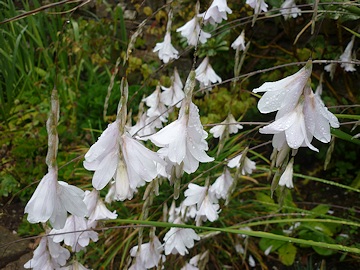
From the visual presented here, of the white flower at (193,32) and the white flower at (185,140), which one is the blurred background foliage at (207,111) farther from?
the white flower at (185,140)

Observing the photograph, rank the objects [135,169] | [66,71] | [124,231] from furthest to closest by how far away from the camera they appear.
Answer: [66,71] < [124,231] < [135,169]

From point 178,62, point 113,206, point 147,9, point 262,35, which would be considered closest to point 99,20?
point 147,9

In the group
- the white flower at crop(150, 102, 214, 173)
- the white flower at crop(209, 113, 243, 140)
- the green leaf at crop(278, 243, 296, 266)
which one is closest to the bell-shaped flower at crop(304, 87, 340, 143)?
the white flower at crop(150, 102, 214, 173)

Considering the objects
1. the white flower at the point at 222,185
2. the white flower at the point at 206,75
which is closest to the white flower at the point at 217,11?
the white flower at the point at 206,75

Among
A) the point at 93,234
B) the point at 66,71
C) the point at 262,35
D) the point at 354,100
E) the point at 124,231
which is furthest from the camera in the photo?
the point at 66,71

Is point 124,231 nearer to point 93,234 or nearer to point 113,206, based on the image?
point 113,206

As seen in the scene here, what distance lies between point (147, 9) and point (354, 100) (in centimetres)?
146

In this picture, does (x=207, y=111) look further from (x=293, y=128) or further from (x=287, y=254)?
(x=293, y=128)

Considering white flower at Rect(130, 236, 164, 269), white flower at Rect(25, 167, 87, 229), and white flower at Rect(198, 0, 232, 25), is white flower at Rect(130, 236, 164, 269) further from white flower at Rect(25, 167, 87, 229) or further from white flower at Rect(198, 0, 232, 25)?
white flower at Rect(198, 0, 232, 25)

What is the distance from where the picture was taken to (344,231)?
222cm

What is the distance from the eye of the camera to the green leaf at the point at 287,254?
6.73 ft

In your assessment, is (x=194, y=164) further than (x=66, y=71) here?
No

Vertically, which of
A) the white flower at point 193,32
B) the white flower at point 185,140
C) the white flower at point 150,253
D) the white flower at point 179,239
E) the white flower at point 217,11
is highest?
the white flower at point 185,140

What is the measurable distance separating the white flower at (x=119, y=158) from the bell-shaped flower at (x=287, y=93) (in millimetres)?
215
